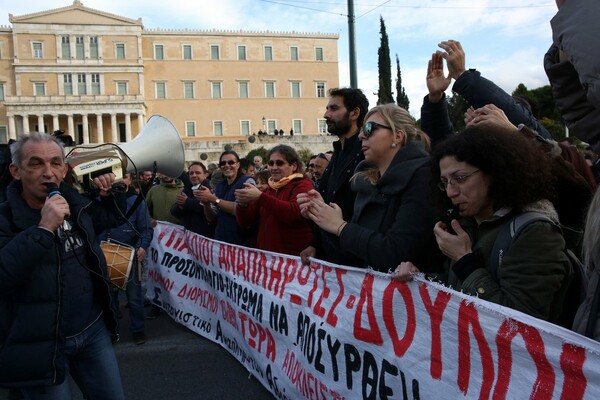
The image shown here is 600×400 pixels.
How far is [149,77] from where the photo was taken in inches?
2392

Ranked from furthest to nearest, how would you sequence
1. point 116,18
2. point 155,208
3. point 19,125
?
point 116,18 → point 19,125 → point 155,208

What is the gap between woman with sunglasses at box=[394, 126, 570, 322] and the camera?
1826 mm

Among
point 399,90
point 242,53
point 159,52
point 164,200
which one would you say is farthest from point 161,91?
point 164,200

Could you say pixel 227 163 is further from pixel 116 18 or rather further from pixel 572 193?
pixel 116 18

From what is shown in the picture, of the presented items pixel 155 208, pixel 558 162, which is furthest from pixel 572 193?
pixel 155 208

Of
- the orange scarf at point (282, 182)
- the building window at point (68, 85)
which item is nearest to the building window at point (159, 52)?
the building window at point (68, 85)

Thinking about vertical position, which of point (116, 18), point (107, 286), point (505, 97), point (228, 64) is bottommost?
point (107, 286)

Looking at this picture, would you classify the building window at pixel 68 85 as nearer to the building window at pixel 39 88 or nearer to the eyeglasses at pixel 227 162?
the building window at pixel 39 88

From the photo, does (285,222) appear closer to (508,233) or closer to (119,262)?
(119,262)

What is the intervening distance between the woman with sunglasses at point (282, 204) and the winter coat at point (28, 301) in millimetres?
1864

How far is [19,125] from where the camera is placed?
56.1 meters

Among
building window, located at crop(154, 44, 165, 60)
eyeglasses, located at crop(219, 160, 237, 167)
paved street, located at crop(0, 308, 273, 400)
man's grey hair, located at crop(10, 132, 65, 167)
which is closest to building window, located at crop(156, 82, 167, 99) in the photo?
building window, located at crop(154, 44, 165, 60)

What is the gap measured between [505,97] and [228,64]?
63328mm

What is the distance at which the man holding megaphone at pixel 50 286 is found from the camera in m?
2.22
